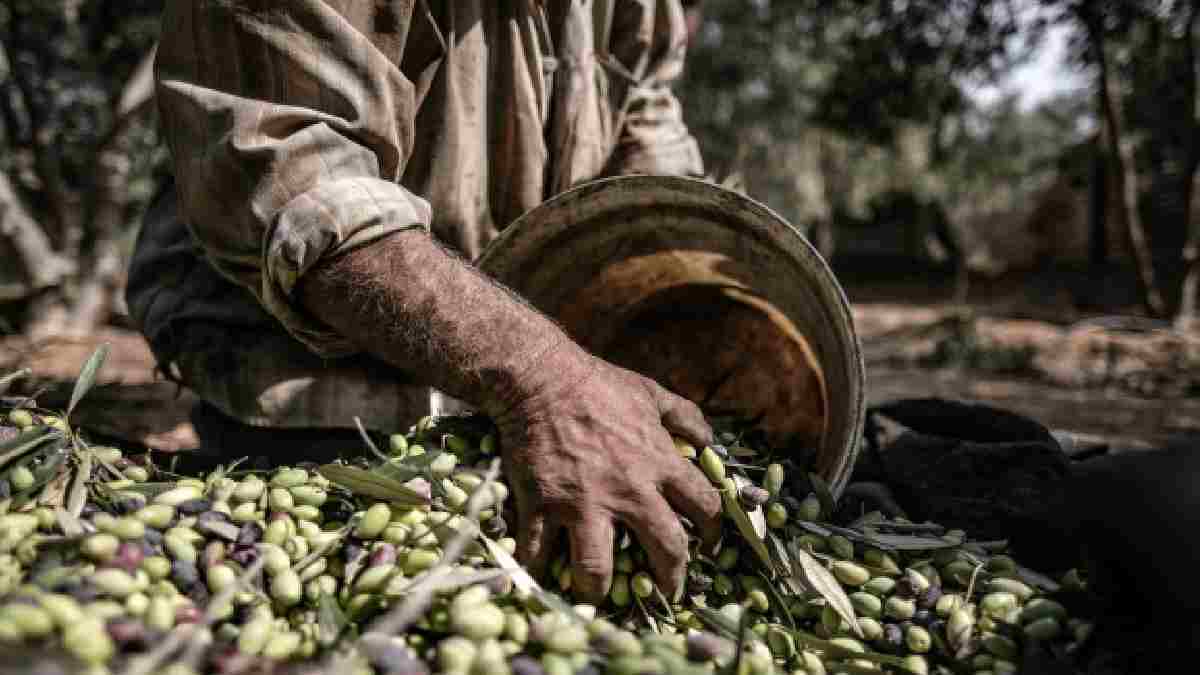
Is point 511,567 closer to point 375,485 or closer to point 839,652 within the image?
point 375,485

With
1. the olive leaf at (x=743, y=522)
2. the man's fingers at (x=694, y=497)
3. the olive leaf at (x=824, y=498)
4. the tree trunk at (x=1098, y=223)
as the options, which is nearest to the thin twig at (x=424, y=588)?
the man's fingers at (x=694, y=497)

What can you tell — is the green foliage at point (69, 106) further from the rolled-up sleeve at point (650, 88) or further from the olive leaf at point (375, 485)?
the olive leaf at point (375, 485)

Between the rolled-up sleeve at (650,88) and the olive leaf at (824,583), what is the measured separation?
4.12ft

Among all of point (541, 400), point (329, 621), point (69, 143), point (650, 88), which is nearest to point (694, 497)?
point (541, 400)

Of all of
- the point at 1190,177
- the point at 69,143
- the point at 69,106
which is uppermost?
the point at 1190,177

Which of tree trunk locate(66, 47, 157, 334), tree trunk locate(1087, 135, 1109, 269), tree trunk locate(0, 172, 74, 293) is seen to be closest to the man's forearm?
tree trunk locate(66, 47, 157, 334)

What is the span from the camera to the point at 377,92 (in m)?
1.61

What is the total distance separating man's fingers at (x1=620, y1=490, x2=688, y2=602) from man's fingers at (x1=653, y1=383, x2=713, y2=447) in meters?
0.15

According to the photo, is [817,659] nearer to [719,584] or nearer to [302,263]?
[719,584]

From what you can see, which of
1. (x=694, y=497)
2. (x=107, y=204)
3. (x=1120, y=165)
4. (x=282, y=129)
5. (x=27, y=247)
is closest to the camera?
(x=694, y=497)

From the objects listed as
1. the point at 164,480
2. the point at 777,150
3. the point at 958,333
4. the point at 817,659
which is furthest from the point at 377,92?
the point at 777,150

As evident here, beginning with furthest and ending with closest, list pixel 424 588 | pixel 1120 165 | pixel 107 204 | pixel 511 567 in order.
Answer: pixel 1120 165
pixel 107 204
pixel 511 567
pixel 424 588

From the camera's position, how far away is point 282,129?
5.02 ft

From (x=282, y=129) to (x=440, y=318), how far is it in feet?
1.48
